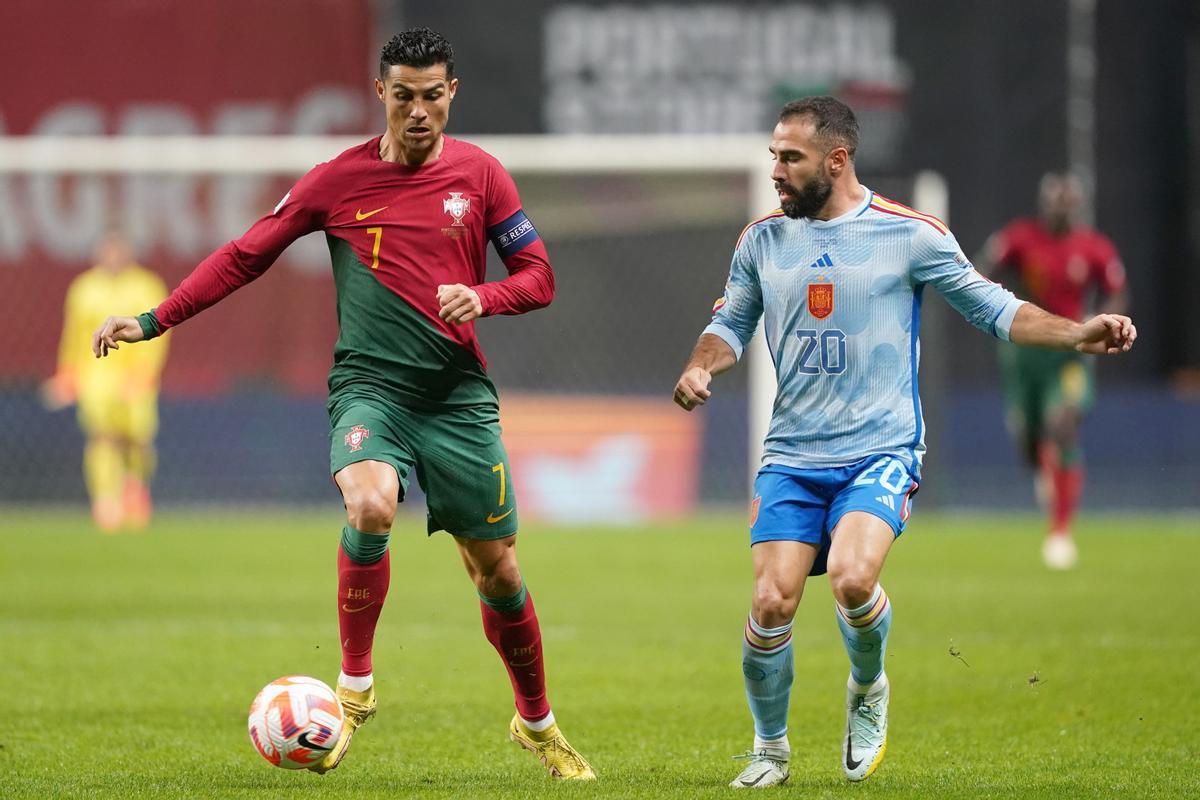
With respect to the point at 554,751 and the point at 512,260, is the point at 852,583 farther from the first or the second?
the point at 512,260

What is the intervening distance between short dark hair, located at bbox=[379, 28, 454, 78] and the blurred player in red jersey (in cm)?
751

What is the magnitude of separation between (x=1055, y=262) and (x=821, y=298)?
7611 mm

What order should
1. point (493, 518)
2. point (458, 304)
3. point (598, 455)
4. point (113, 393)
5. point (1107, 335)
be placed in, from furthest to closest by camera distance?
point (598, 455)
point (113, 393)
point (493, 518)
point (458, 304)
point (1107, 335)

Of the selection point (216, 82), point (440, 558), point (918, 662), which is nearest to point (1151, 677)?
point (918, 662)

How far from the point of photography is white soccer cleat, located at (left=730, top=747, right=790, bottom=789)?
5.50 metres

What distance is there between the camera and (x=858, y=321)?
5.71m

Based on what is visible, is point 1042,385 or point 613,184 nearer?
point 1042,385

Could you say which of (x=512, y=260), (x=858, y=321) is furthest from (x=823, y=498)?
(x=512, y=260)

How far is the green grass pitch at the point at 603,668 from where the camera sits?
579cm

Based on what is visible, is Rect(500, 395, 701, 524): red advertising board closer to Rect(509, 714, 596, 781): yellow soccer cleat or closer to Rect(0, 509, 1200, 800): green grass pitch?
Rect(0, 509, 1200, 800): green grass pitch

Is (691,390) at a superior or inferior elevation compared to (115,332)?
inferior

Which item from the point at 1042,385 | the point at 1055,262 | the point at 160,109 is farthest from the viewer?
→ the point at 160,109

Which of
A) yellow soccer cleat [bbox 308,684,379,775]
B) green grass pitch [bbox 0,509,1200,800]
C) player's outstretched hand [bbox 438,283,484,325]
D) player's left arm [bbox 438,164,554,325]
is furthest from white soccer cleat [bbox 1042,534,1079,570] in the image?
player's outstretched hand [bbox 438,283,484,325]

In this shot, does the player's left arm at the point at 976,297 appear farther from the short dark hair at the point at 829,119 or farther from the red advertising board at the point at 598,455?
the red advertising board at the point at 598,455
